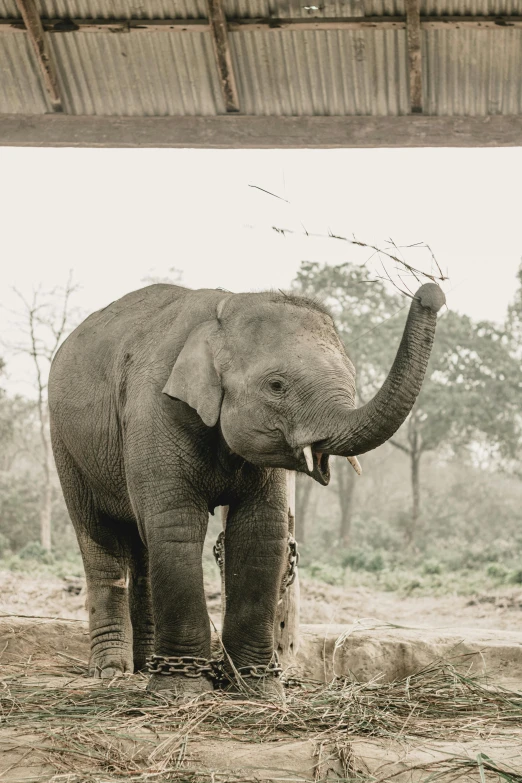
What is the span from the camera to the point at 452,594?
61.5ft

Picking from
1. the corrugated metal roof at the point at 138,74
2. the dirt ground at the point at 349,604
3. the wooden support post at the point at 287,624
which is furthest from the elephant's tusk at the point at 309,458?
the dirt ground at the point at 349,604

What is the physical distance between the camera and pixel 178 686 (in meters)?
5.98

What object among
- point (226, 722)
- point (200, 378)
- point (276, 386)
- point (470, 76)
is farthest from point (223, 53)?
point (226, 722)

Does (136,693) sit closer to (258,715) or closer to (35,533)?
(258,715)

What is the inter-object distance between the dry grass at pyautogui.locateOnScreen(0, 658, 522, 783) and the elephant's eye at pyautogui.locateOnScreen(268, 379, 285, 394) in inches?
61.4

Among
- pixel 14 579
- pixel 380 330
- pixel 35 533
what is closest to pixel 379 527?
pixel 380 330

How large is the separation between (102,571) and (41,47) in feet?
12.5

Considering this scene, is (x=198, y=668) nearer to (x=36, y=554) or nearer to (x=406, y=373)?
(x=406, y=373)

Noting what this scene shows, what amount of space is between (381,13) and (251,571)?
4176 mm

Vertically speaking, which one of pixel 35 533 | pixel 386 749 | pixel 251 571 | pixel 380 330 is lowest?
pixel 386 749

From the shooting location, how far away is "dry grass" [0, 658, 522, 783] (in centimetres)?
454

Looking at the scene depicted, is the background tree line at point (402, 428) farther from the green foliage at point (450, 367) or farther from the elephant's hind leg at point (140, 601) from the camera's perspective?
the elephant's hind leg at point (140, 601)

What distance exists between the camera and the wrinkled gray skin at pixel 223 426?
557 centimetres

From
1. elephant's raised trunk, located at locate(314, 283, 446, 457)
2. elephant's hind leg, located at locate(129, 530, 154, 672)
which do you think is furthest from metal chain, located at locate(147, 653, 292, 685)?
elephant's raised trunk, located at locate(314, 283, 446, 457)
